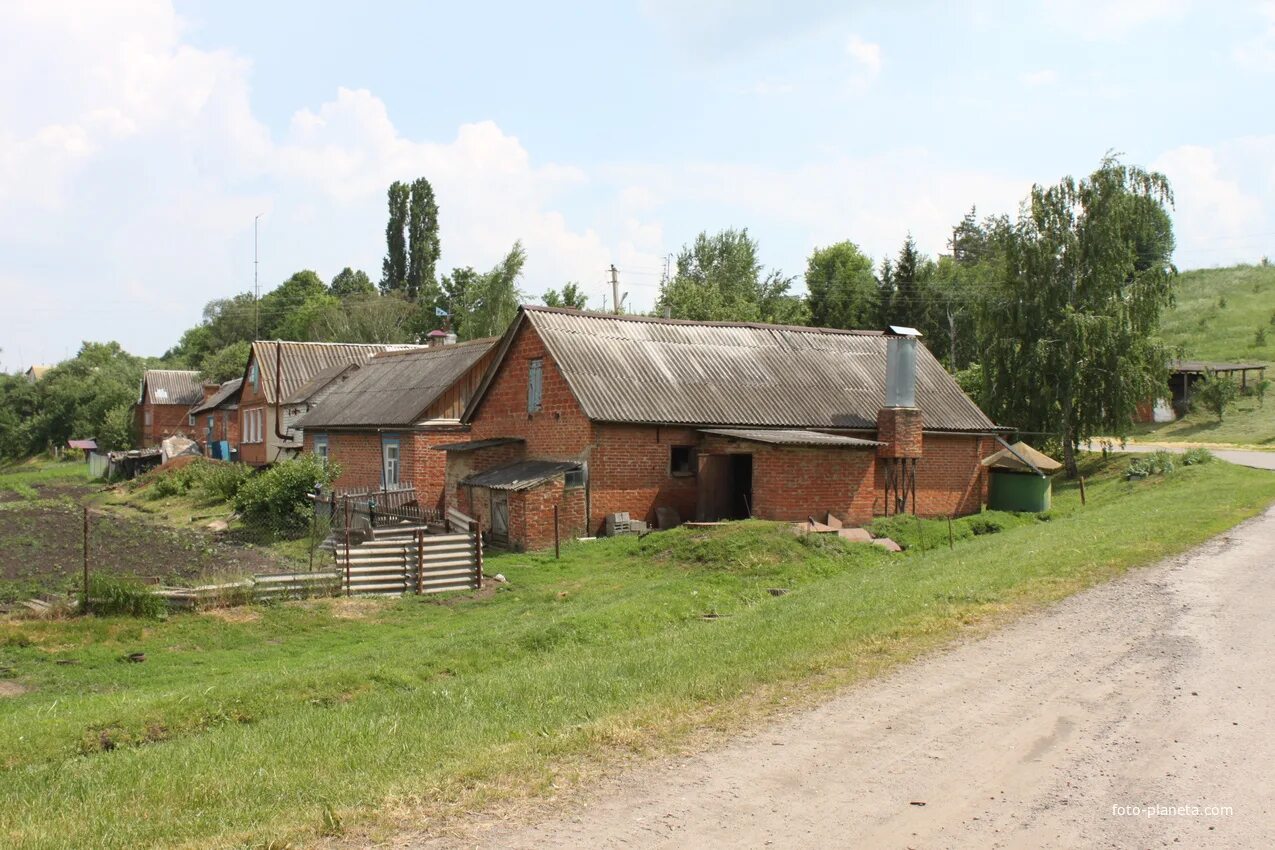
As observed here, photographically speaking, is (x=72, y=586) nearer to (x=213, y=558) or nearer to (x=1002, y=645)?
(x=213, y=558)

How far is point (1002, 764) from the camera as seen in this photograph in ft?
22.7

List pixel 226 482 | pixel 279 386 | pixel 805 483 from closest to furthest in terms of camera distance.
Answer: pixel 805 483, pixel 226 482, pixel 279 386

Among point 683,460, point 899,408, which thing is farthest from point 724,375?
point 899,408

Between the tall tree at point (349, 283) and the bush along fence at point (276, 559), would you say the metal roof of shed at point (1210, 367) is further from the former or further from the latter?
the tall tree at point (349, 283)

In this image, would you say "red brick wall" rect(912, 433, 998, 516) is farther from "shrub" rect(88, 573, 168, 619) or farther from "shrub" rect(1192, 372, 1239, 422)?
"shrub" rect(1192, 372, 1239, 422)

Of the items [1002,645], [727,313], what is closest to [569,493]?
[1002,645]

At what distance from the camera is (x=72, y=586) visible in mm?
18234

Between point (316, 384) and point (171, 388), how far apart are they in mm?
31960

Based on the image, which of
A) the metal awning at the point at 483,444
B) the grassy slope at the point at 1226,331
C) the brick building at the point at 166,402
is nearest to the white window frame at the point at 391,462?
the metal awning at the point at 483,444

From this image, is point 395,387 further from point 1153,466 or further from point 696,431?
point 1153,466

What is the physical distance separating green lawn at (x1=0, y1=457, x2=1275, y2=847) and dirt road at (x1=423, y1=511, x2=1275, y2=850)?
0.62m

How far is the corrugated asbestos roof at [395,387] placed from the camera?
33781 mm

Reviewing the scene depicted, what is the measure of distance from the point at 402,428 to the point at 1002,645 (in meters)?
25.1

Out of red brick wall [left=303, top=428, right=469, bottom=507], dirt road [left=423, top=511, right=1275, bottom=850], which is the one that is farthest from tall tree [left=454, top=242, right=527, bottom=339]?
dirt road [left=423, top=511, right=1275, bottom=850]
